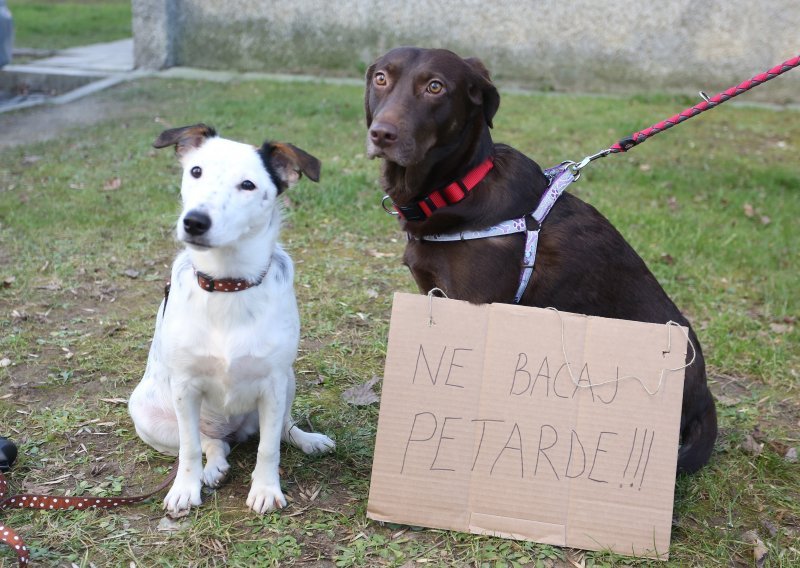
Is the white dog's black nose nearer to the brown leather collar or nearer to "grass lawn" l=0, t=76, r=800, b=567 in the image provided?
the brown leather collar

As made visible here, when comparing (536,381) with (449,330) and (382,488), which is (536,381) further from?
(382,488)

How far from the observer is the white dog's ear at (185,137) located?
2.49m

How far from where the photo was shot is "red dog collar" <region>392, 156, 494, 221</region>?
272 centimetres

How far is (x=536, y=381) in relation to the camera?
2.56 m

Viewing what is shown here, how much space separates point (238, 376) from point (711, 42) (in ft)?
32.1

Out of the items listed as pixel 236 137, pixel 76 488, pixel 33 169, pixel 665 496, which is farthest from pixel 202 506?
pixel 236 137

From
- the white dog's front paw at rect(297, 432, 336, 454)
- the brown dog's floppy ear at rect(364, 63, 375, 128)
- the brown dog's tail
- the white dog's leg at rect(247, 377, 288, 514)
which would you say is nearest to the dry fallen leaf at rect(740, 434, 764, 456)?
the brown dog's tail

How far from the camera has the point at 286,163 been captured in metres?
2.54

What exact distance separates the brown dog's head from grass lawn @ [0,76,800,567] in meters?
1.22

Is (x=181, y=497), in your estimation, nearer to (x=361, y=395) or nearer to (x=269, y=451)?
(x=269, y=451)

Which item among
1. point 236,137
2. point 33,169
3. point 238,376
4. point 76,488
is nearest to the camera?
point 238,376

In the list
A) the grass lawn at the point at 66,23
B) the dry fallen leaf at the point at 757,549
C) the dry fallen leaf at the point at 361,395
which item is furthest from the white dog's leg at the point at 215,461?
the grass lawn at the point at 66,23

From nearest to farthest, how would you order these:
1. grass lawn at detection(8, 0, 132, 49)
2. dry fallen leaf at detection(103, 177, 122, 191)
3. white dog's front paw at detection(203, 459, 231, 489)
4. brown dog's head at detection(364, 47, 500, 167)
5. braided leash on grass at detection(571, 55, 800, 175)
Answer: brown dog's head at detection(364, 47, 500, 167), white dog's front paw at detection(203, 459, 231, 489), braided leash on grass at detection(571, 55, 800, 175), dry fallen leaf at detection(103, 177, 122, 191), grass lawn at detection(8, 0, 132, 49)

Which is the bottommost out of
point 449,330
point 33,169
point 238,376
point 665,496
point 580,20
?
point 33,169
